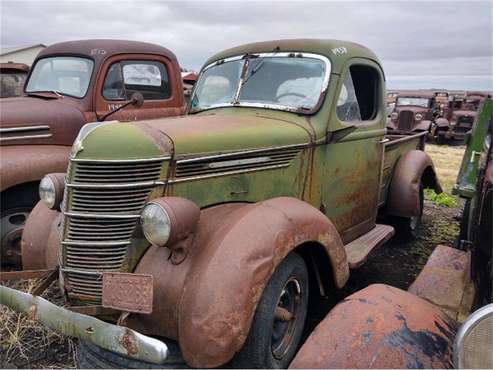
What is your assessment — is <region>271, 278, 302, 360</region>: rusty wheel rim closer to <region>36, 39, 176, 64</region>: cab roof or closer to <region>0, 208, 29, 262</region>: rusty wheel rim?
<region>0, 208, 29, 262</region>: rusty wheel rim

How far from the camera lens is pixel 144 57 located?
5.52 metres

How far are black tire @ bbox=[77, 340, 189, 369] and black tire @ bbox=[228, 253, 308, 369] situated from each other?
30 centimetres

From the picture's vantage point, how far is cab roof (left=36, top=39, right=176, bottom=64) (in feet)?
17.0

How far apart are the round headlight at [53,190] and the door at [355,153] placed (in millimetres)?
1789

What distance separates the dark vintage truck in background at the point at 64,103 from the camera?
4215 millimetres

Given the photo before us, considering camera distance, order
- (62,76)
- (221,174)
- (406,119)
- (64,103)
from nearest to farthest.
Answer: (221,174), (64,103), (62,76), (406,119)

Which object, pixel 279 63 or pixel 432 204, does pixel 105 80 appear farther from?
pixel 432 204

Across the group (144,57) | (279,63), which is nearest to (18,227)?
(144,57)

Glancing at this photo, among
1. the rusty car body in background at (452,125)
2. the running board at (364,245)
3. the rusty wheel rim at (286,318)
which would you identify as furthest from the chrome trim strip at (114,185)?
the rusty car body in background at (452,125)

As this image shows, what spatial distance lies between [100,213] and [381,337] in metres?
1.46

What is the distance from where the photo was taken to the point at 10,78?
686cm

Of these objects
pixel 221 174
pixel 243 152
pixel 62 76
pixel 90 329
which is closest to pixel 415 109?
pixel 62 76

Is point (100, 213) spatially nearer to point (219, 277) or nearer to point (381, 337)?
point (219, 277)

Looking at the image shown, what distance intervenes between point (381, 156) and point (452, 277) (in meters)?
1.54
